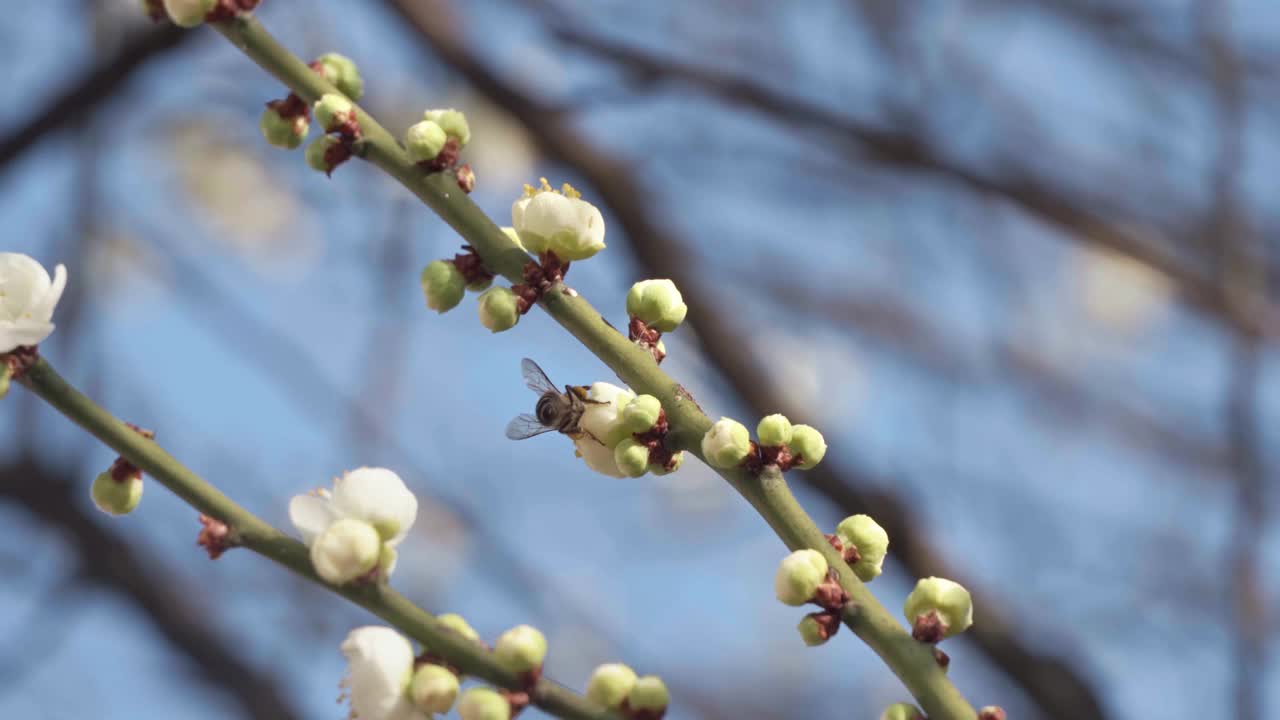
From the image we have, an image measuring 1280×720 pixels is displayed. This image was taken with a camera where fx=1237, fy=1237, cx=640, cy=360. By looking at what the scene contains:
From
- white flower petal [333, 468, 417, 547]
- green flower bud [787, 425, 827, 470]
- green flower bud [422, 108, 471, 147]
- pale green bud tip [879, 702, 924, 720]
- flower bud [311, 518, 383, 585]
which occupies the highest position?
green flower bud [422, 108, 471, 147]

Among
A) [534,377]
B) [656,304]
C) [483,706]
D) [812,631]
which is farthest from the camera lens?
[534,377]

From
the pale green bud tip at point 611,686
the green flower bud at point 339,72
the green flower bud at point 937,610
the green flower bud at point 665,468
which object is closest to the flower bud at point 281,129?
the green flower bud at point 339,72

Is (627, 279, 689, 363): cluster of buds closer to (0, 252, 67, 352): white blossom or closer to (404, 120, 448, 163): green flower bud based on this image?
(404, 120, 448, 163): green flower bud

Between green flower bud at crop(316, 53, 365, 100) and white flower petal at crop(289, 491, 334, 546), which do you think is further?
green flower bud at crop(316, 53, 365, 100)

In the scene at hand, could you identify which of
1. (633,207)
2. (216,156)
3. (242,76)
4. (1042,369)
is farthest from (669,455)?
(216,156)

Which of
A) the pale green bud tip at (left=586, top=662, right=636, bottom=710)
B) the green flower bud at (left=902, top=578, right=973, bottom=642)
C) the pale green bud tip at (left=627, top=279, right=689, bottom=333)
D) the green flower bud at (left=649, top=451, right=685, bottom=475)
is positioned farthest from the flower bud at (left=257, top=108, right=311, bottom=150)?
the green flower bud at (left=902, top=578, right=973, bottom=642)

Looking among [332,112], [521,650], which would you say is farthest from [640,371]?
[332,112]

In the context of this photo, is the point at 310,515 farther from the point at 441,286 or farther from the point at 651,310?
the point at 651,310

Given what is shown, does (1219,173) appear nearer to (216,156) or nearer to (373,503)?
(373,503)
